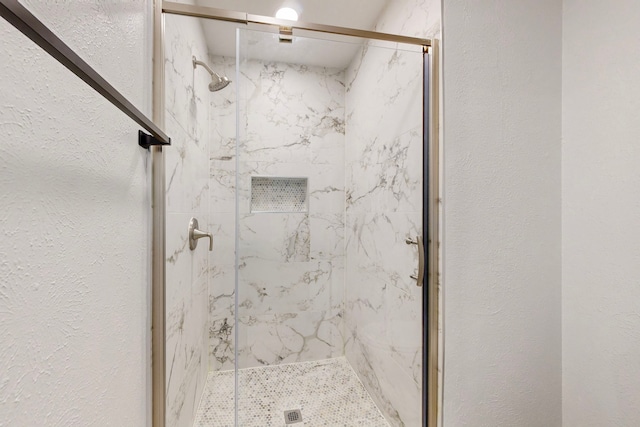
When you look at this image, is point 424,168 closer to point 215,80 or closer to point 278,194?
point 278,194

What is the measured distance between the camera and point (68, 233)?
491 millimetres

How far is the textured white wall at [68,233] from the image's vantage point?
1.24 feet

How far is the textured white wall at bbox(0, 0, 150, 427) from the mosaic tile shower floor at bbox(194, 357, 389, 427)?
0.67 metres

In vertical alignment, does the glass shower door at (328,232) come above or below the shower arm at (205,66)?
below

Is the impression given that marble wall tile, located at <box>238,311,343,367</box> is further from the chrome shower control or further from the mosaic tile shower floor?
the chrome shower control

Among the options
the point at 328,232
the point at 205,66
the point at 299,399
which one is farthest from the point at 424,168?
the point at 299,399

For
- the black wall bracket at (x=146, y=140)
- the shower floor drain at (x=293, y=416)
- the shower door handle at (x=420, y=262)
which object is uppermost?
the black wall bracket at (x=146, y=140)

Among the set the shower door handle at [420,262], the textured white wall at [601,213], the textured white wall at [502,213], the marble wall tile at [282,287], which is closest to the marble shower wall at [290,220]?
the marble wall tile at [282,287]

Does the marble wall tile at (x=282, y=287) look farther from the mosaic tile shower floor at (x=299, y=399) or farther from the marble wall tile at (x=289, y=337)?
the mosaic tile shower floor at (x=299, y=399)

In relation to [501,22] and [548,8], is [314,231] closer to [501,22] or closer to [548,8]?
[501,22]

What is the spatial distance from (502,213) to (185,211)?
1.34 metres

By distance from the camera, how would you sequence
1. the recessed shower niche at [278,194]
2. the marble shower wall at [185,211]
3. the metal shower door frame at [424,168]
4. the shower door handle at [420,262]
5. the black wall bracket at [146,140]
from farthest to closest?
1. the recessed shower niche at [278,194]
2. the shower door handle at [420,262]
3. the marble shower wall at [185,211]
4. the metal shower door frame at [424,168]
5. the black wall bracket at [146,140]

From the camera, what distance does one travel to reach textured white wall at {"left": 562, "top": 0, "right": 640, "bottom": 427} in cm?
95

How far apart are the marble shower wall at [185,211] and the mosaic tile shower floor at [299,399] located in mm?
159
